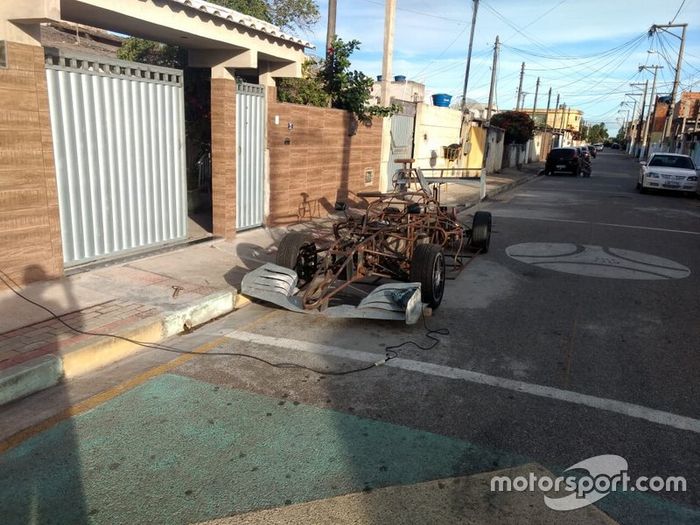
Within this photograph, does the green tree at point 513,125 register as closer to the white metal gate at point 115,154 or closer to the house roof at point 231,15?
the house roof at point 231,15

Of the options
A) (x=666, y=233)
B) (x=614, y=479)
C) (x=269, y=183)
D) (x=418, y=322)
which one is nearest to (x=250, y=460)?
(x=614, y=479)

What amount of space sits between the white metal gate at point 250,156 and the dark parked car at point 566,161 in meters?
26.3

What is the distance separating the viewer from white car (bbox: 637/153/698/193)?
20500 mm

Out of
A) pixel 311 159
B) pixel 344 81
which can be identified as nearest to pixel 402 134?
pixel 344 81

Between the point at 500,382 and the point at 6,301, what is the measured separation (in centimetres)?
488

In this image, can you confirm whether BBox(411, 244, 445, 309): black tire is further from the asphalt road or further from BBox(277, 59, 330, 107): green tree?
BBox(277, 59, 330, 107): green tree

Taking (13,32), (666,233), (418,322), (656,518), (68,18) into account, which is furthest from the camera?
(666,233)

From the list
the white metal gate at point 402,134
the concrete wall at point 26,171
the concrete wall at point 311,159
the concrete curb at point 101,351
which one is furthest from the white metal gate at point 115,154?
the white metal gate at point 402,134

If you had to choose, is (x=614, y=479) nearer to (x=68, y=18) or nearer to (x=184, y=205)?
(x=184, y=205)

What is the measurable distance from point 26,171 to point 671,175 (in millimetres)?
22011

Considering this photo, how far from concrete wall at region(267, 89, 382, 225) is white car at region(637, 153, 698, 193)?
13243 mm

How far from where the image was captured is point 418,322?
586 centimetres

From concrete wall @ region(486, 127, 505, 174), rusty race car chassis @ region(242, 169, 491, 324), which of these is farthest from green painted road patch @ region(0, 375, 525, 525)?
concrete wall @ region(486, 127, 505, 174)

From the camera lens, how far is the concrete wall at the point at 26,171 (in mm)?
5453
